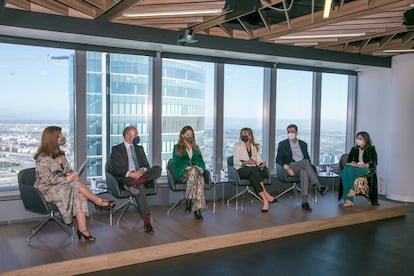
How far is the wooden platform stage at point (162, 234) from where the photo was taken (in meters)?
3.95

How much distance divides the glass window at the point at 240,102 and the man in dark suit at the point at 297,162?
1021 millimetres

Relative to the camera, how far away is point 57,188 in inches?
174

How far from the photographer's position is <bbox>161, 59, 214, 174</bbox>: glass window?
6707mm

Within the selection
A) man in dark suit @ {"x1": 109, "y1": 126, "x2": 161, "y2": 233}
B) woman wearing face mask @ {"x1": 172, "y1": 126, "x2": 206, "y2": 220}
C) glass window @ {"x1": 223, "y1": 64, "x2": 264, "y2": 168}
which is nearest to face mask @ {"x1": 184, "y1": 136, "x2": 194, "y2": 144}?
woman wearing face mask @ {"x1": 172, "y1": 126, "x2": 206, "y2": 220}

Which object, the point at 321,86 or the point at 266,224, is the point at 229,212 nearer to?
the point at 266,224

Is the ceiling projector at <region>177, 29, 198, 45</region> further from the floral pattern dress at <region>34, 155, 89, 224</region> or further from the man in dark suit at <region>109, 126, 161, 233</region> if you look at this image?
the floral pattern dress at <region>34, 155, 89, 224</region>

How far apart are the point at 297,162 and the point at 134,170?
2.62 meters

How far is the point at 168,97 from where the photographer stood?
6707mm

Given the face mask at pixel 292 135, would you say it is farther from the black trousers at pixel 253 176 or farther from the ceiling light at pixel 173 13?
the ceiling light at pixel 173 13

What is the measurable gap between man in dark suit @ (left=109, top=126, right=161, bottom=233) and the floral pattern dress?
768 millimetres

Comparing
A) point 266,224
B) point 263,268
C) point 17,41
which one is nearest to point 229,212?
point 266,224

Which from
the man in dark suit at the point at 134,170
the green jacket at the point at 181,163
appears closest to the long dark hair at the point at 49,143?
the man in dark suit at the point at 134,170

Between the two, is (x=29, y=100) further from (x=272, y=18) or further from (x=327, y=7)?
(x=327, y=7)

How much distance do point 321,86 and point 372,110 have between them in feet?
3.90
